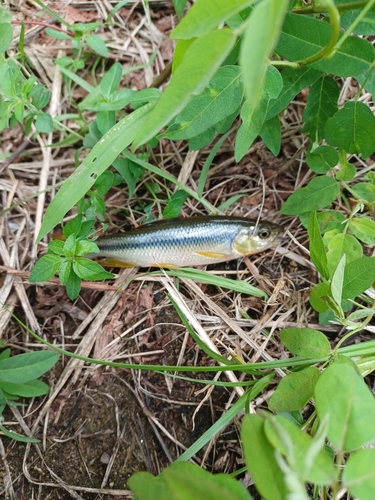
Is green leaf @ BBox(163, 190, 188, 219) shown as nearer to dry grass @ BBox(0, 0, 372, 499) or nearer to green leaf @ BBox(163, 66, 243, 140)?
dry grass @ BBox(0, 0, 372, 499)

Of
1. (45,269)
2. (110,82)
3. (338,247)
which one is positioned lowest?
(45,269)

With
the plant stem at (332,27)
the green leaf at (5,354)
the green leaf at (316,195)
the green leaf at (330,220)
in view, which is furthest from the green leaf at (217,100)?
the green leaf at (5,354)

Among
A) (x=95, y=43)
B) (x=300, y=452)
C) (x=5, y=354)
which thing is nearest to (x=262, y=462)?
(x=300, y=452)

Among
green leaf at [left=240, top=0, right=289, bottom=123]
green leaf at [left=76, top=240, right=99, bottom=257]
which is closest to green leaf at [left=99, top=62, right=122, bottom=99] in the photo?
green leaf at [left=76, top=240, right=99, bottom=257]

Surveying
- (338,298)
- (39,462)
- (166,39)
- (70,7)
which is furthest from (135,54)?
(39,462)

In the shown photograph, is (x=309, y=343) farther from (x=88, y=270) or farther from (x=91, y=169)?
(x=91, y=169)

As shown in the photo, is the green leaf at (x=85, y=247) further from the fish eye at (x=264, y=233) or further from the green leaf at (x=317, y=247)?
the green leaf at (x=317, y=247)
